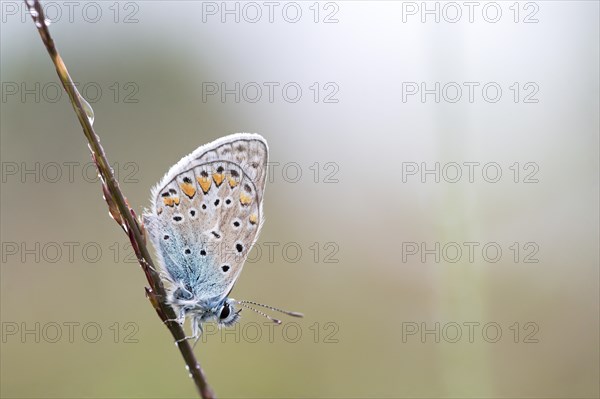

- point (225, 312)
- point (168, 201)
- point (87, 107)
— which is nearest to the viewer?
point (87, 107)

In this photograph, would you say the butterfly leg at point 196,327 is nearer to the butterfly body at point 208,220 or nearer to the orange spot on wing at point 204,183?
the butterfly body at point 208,220

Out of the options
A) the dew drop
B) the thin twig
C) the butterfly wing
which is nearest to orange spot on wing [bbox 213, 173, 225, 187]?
the butterfly wing

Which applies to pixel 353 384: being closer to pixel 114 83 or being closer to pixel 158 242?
pixel 158 242

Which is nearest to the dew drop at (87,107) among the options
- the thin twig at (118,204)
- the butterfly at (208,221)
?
the thin twig at (118,204)

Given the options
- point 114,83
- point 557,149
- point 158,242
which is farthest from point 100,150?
point 114,83

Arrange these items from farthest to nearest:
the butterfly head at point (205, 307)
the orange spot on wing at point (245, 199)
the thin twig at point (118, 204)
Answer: the orange spot on wing at point (245, 199)
the butterfly head at point (205, 307)
the thin twig at point (118, 204)

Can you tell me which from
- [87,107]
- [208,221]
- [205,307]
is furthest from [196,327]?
[87,107]

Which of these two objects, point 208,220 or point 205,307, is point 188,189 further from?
point 205,307
